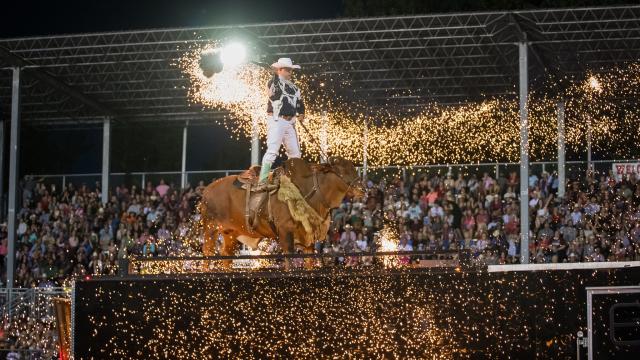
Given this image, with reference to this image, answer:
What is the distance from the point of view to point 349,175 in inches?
442

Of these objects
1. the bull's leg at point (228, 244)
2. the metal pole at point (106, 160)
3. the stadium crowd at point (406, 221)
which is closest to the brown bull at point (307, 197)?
the bull's leg at point (228, 244)

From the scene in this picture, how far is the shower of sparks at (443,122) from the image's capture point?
79.8ft

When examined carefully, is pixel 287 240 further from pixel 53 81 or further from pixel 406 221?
pixel 53 81

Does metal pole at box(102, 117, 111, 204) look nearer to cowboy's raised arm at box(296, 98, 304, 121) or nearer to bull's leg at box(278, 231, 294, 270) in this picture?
bull's leg at box(278, 231, 294, 270)

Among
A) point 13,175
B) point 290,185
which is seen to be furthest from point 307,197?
point 13,175

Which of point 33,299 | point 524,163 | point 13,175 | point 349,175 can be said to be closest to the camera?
point 349,175

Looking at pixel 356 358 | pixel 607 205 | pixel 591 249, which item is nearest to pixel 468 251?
pixel 356 358

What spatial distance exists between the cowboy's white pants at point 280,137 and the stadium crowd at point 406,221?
697cm

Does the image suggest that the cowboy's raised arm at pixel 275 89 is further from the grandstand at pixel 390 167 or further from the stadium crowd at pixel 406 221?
the grandstand at pixel 390 167

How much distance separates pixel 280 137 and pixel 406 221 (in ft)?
37.5

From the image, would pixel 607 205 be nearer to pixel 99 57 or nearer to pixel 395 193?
pixel 395 193

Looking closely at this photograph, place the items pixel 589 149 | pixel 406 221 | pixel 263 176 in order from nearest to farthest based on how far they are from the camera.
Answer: pixel 263 176 < pixel 406 221 < pixel 589 149

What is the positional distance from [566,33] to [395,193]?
17.1 ft

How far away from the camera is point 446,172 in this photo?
79.2 feet
